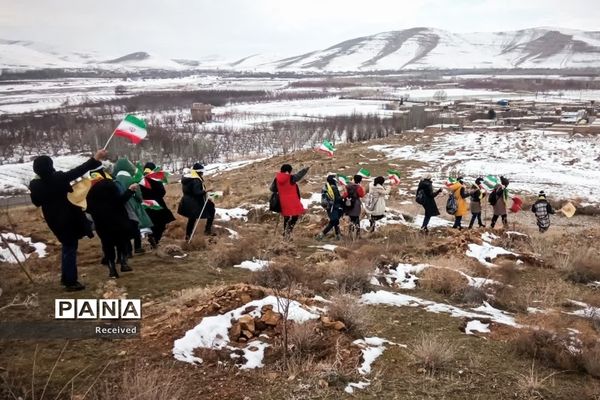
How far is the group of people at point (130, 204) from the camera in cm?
579

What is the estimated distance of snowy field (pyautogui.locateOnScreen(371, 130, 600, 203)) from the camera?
28.5 m

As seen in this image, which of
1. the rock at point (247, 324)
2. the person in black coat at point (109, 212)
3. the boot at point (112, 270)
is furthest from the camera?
the boot at point (112, 270)

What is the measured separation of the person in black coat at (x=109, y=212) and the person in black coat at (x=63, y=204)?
281 millimetres

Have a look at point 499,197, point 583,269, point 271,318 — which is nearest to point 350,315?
point 271,318

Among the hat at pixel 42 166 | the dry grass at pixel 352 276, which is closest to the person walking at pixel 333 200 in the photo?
the dry grass at pixel 352 276

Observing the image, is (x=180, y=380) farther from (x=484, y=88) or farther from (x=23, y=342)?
(x=484, y=88)

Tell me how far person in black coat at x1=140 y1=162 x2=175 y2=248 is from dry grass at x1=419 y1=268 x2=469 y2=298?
4.42m

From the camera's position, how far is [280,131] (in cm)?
8438

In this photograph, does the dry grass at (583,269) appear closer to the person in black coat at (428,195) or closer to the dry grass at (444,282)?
the dry grass at (444,282)

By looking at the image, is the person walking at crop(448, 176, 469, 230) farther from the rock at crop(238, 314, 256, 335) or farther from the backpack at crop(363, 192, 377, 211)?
the rock at crop(238, 314, 256, 335)

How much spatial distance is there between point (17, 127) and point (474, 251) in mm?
92728

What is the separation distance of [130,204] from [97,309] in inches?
89.0

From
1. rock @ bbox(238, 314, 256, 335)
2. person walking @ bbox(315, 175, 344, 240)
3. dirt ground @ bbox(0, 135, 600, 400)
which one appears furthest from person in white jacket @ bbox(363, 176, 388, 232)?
rock @ bbox(238, 314, 256, 335)

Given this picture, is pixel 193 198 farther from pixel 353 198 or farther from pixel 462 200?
pixel 462 200
